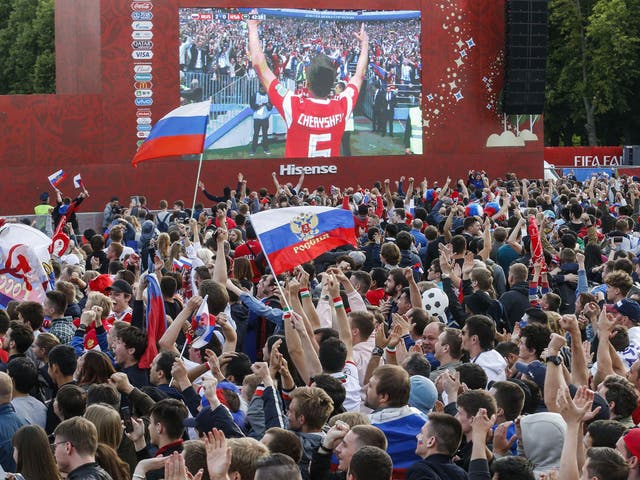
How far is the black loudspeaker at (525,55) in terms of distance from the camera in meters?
34.4

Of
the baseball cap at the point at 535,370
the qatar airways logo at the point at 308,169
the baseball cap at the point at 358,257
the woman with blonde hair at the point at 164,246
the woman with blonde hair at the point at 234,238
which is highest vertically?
the baseball cap at the point at 535,370

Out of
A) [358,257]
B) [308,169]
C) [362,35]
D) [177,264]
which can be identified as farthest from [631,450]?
[362,35]

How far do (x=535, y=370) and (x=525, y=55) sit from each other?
90.9ft

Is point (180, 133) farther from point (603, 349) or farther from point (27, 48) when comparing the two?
point (27, 48)

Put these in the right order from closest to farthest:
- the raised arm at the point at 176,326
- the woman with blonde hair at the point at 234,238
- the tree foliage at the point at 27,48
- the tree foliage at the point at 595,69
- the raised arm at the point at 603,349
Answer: the raised arm at the point at 603,349 < the raised arm at the point at 176,326 < the woman with blonde hair at the point at 234,238 < the tree foliage at the point at 595,69 < the tree foliage at the point at 27,48

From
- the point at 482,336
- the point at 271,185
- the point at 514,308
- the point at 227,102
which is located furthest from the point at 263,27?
the point at 482,336

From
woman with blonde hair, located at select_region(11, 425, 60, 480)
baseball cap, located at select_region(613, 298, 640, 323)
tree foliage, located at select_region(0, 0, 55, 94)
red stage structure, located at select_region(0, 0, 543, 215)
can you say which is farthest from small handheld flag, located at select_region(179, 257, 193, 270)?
tree foliage, located at select_region(0, 0, 55, 94)

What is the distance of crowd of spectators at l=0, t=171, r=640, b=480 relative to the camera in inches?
236

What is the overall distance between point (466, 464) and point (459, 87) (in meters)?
29.3

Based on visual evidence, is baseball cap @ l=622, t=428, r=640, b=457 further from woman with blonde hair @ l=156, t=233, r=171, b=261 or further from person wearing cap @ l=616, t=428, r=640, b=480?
woman with blonde hair @ l=156, t=233, r=171, b=261

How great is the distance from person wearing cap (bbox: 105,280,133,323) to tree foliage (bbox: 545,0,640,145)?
143 ft

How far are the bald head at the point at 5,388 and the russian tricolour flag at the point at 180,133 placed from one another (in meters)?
9.20

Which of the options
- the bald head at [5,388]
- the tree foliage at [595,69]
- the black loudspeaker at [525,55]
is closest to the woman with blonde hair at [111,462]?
the bald head at [5,388]

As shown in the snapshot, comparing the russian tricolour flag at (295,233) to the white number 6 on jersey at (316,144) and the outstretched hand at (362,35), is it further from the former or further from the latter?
the outstretched hand at (362,35)
